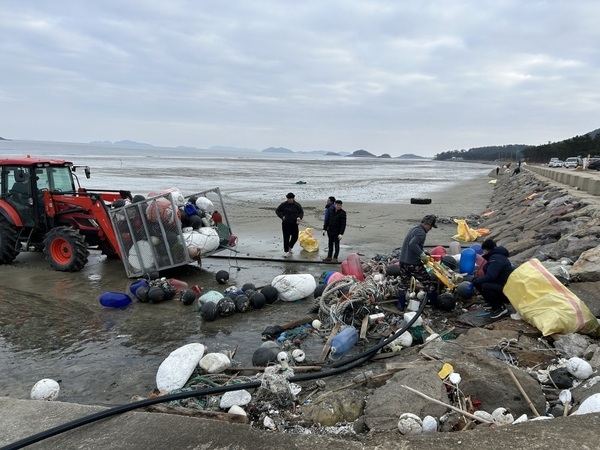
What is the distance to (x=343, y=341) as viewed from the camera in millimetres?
5449

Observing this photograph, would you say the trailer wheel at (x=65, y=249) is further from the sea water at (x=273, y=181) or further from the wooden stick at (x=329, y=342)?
the sea water at (x=273, y=181)

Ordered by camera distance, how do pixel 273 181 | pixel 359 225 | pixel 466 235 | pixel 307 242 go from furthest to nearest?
pixel 273 181 < pixel 359 225 < pixel 466 235 < pixel 307 242

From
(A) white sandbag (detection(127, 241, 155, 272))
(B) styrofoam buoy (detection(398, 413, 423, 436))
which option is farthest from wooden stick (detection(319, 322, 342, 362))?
(A) white sandbag (detection(127, 241, 155, 272))

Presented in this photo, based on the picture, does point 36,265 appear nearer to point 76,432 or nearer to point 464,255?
point 76,432

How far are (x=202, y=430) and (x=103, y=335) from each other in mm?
3449

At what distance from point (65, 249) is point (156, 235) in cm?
237

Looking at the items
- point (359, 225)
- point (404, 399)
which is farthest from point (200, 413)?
point (359, 225)

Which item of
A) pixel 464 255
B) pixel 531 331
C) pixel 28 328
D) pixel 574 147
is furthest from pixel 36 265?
pixel 574 147

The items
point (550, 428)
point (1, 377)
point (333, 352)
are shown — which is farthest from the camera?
point (333, 352)

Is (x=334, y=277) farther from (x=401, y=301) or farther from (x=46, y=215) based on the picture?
(x=46, y=215)

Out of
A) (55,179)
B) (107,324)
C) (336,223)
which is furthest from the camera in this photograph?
(336,223)

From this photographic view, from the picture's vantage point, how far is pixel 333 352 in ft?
17.5

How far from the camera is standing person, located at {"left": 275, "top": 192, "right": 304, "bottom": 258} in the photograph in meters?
10.5

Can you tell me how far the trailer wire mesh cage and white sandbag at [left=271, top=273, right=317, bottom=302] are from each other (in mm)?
2139
